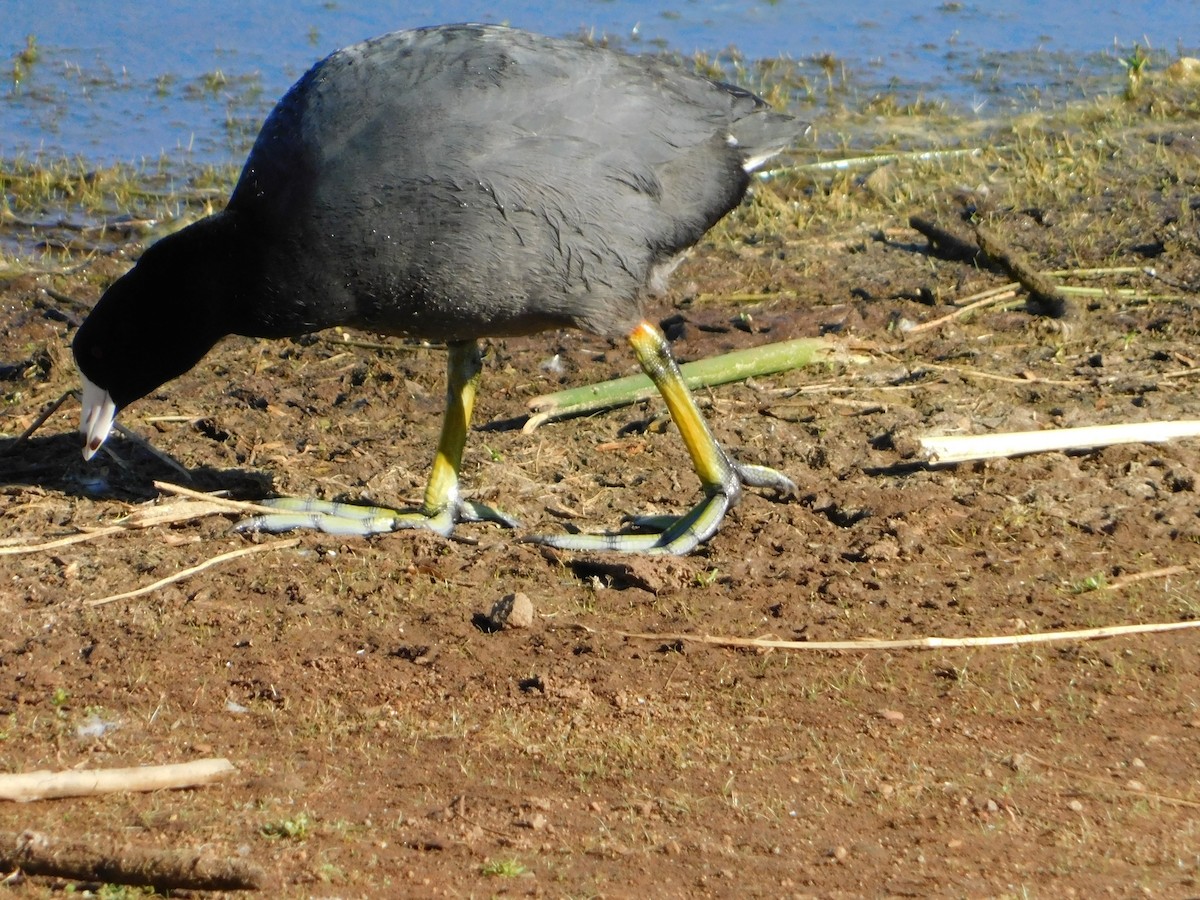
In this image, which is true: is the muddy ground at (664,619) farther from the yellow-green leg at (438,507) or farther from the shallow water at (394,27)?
the shallow water at (394,27)

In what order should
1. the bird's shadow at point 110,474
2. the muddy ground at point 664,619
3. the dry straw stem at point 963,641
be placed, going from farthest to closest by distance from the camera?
the bird's shadow at point 110,474 → the dry straw stem at point 963,641 → the muddy ground at point 664,619

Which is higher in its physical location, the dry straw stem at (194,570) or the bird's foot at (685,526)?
the dry straw stem at (194,570)

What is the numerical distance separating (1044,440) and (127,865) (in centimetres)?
324

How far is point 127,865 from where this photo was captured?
266cm

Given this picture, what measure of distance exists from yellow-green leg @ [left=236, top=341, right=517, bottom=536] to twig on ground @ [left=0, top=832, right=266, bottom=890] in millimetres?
2015

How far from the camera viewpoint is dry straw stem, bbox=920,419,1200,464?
4844 millimetres

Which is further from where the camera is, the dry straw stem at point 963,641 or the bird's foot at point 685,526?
the bird's foot at point 685,526

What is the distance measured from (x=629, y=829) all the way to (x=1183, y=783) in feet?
3.84

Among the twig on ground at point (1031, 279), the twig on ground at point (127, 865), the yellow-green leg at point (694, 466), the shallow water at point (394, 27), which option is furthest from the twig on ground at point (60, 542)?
the shallow water at point (394, 27)

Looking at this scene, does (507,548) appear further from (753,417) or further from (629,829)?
(629,829)

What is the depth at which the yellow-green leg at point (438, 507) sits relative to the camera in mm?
4762

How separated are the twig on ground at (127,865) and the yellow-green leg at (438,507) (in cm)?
201

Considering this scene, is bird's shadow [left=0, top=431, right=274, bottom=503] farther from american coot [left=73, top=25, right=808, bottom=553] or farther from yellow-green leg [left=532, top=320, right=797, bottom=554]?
yellow-green leg [left=532, top=320, right=797, bottom=554]

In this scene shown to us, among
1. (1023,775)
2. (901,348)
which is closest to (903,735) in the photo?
(1023,775)
